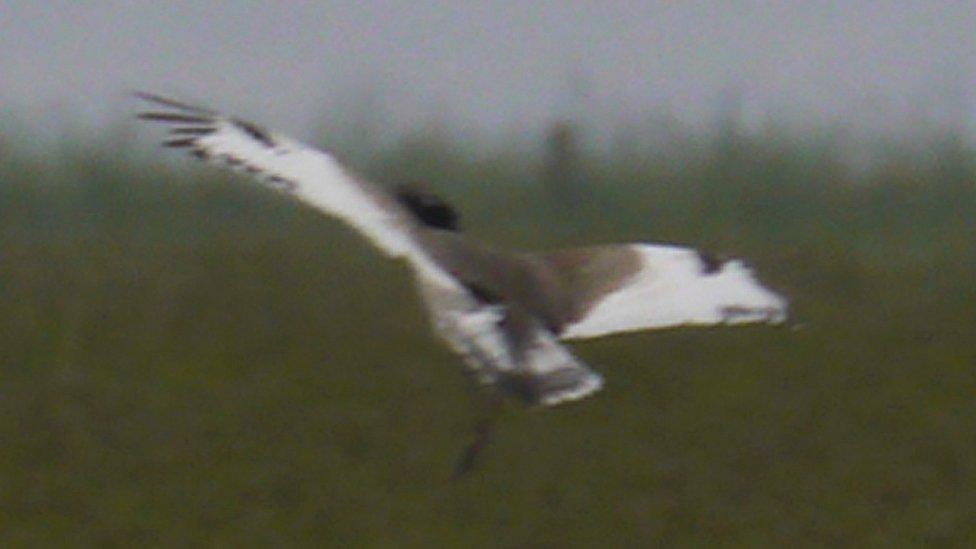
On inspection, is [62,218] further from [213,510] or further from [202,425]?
[213,510]

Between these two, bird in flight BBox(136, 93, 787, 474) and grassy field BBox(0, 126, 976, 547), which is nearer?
bird in flight BBox(136, 93, 787, 474)

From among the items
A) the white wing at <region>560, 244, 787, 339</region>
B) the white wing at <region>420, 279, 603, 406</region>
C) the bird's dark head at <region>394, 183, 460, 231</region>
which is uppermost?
the bird's dark head at <region>394, 183, 460, 231</region>

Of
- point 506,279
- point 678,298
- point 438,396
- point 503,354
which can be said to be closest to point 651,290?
point 678,298

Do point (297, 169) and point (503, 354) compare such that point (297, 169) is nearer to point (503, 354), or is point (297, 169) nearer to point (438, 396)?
point (503, 354)

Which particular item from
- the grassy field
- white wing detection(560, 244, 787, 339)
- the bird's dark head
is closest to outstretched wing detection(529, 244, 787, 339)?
white wing detection(560, 244, 787, 339)

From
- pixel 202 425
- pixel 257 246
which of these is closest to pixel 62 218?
pixel 257 246

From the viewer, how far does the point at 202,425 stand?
18109mm

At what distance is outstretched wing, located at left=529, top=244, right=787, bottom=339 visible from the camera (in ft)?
26.1

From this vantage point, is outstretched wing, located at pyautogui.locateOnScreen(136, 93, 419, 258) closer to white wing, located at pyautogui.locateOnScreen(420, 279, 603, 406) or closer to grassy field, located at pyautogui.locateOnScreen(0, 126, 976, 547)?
white wing, located at pyautogui.locateOnScreen(420, 279, 603, 406)

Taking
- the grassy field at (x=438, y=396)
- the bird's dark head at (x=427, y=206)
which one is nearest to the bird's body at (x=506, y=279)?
the bird's dark head at (x=427, y=206)

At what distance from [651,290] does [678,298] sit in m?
0.08

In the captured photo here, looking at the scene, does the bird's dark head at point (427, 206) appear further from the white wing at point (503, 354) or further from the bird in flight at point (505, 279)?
the white wing at point (503, 354)

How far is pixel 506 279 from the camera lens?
25.9 ft

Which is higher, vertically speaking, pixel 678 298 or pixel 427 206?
pixel 427 206
